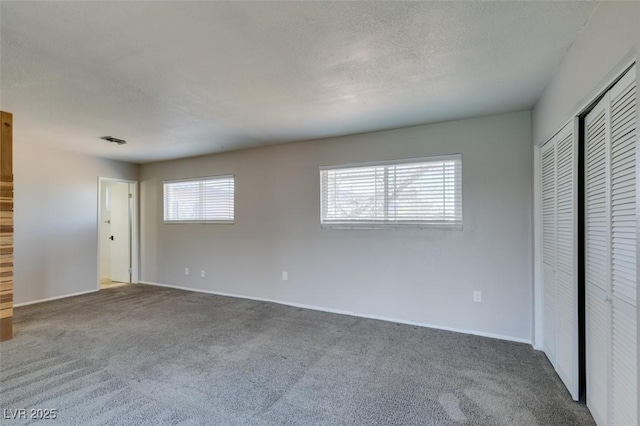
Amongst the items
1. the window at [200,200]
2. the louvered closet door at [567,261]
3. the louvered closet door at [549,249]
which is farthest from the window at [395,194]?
the window at [200,200]

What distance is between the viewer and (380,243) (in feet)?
12.6

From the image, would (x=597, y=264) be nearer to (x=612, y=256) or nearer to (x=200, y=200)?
(x=612, y=256)

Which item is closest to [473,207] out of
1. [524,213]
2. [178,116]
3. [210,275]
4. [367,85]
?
[524,213]

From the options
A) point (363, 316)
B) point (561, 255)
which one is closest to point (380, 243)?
point (363, 316)

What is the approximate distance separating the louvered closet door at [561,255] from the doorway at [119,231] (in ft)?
21.9

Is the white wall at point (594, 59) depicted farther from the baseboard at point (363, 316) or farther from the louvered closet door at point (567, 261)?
the baseboard at point (363, 316)

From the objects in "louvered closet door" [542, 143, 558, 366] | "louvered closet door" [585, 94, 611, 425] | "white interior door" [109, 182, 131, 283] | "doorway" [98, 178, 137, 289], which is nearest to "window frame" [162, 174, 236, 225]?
"doorway" [98, 178, 137, 289]

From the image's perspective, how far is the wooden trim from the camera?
9.95 feet

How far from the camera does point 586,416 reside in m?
1.91

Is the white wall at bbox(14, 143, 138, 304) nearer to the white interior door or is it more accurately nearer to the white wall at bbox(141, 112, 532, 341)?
the white interior door

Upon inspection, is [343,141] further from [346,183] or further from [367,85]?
[367,85]

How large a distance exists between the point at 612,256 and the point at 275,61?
2.34 meters

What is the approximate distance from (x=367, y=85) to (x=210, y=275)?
4165 mm

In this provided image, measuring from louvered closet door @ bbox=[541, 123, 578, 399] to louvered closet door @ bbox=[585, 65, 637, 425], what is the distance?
116 mm
